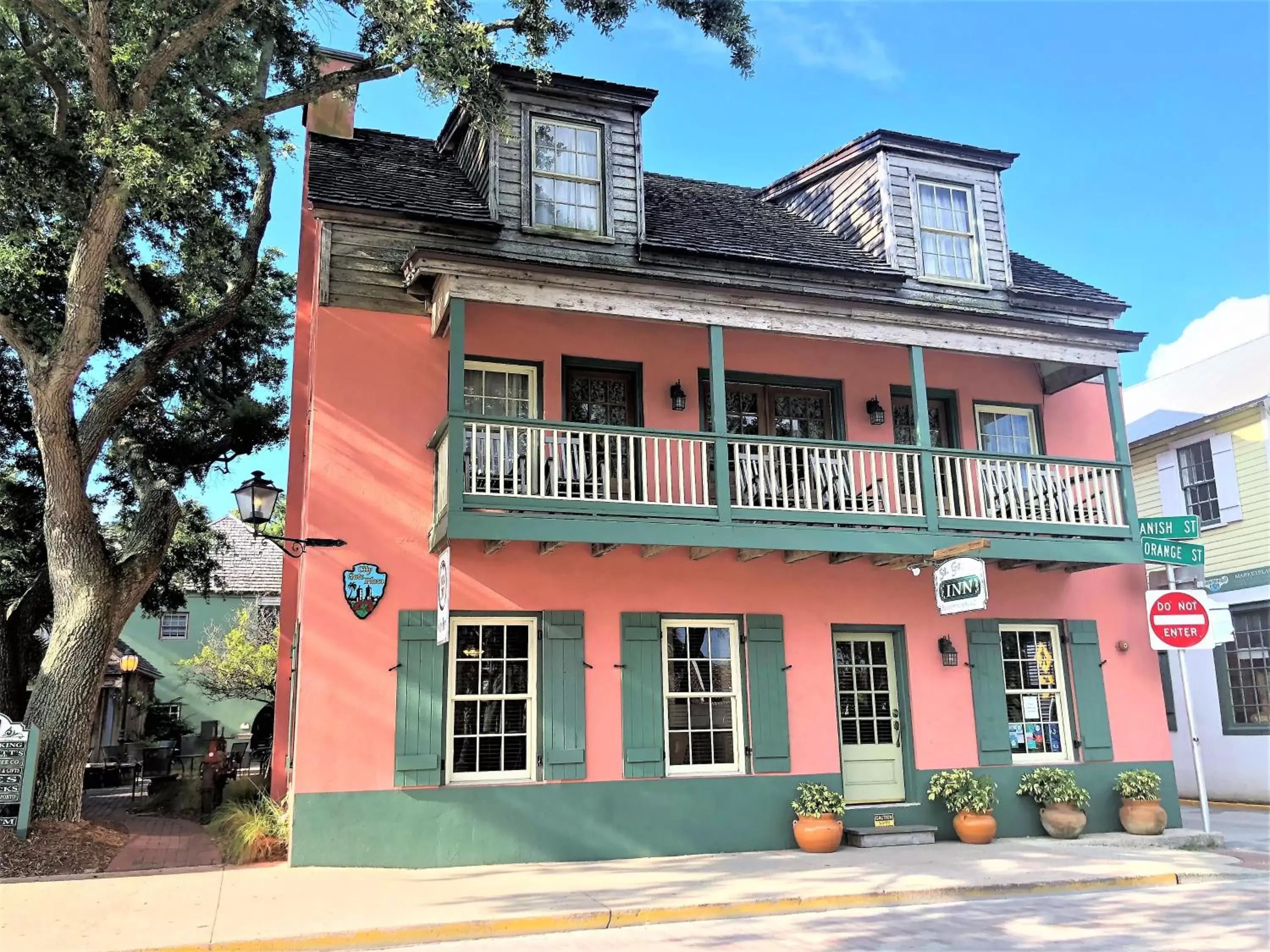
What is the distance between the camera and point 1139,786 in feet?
36.2

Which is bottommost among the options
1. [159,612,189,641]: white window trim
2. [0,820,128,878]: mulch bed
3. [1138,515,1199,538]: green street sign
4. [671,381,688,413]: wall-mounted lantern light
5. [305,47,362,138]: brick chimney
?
[0,820,128,878]: mulch bed

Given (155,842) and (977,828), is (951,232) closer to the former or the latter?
(977,828)

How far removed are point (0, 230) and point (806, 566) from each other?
10.7 metres

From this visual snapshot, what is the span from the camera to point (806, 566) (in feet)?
36.4

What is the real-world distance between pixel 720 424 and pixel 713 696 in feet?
9.88

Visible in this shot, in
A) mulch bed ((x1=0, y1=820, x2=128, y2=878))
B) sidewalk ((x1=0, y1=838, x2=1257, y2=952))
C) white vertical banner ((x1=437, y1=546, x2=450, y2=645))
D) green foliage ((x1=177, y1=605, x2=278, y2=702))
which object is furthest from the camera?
green foliage ((x1=177, y1=605, x2=278, y2=702))

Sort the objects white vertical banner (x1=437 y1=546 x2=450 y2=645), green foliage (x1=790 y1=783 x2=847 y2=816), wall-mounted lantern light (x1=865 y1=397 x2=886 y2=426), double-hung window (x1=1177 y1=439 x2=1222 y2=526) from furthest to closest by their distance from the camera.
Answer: double-hung window (x1=1177 y1=439 x2=1222 y2=526)
wall-mounted lantern light (x1=865 y1=397 x2=886 y2=426)
green foliage (x1=790 y1=783 x2=847 y2=816)
white vertical banner (x1=437 y1=546 x2=450 y2=645)

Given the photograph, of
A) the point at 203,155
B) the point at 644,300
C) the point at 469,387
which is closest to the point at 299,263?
the point at 203,155

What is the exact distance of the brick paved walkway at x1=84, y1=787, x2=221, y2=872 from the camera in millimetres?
9117

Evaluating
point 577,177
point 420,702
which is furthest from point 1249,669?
point 420,702

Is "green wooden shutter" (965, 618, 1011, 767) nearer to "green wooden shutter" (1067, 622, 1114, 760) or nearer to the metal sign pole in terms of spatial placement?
"green wooden shutter" (1067, 622, 1114, 760)

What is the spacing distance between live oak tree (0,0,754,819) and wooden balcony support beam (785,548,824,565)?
564cm

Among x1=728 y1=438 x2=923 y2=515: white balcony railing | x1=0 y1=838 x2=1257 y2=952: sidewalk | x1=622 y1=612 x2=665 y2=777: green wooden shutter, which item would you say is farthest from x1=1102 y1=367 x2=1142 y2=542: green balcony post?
x1=622 y1=612 x2=665 y2=777: green wooden shutter

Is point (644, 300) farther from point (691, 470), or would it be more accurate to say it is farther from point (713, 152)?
point (713, 152)
